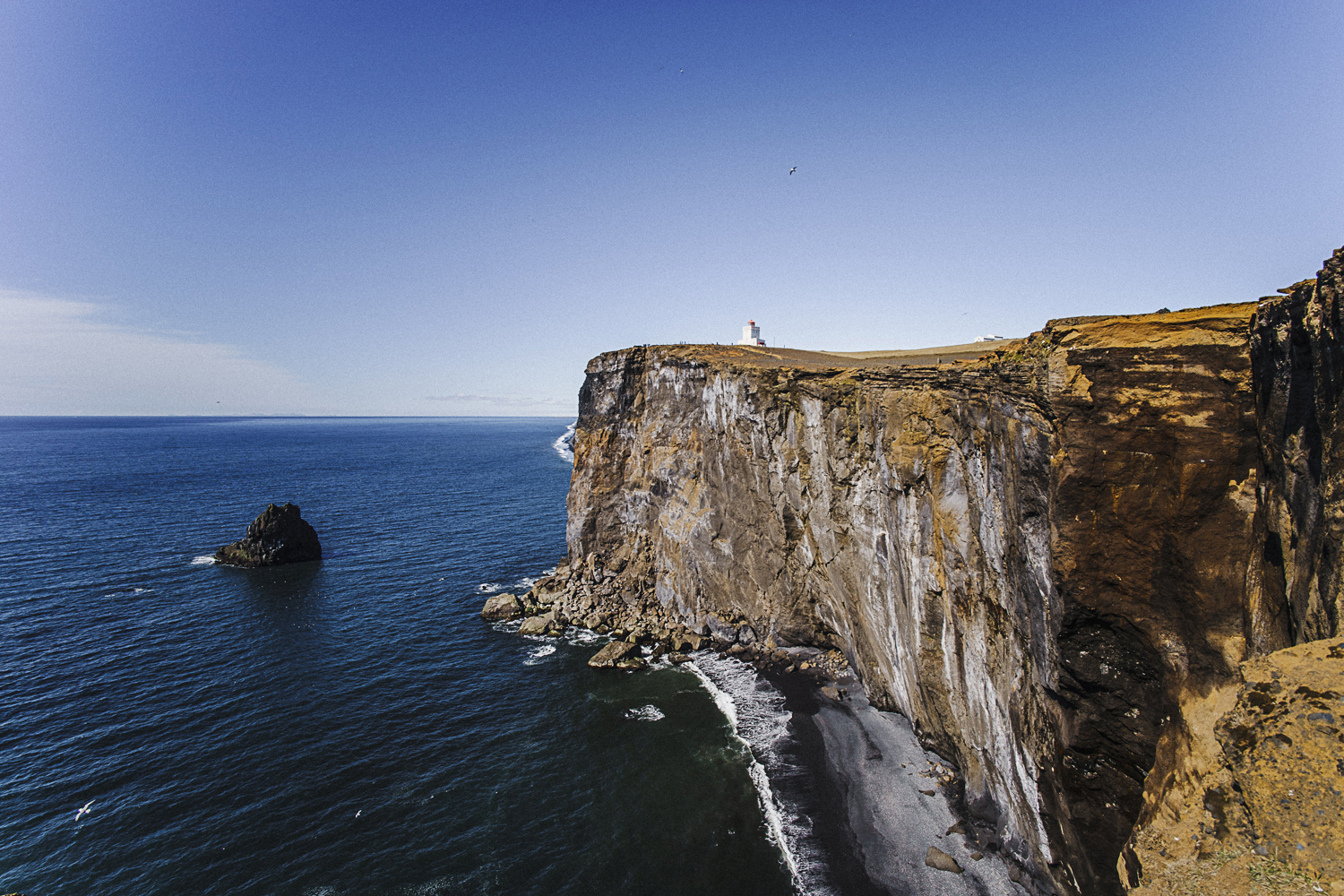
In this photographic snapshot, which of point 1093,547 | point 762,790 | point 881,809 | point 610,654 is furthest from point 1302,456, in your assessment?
point 610,654

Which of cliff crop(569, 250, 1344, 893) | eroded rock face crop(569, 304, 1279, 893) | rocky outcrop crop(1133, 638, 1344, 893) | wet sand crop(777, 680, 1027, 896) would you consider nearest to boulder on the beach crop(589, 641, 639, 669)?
eroded rock face crop(569, 304, 1279, 893)

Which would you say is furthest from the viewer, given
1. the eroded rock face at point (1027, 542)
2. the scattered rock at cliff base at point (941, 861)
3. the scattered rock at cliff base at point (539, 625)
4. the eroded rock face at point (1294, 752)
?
the scattered rock at cliff base at point (539, 625)

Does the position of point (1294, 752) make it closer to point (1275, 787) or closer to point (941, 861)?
point (1275, 787)

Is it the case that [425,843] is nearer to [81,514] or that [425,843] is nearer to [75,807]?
[75,807]

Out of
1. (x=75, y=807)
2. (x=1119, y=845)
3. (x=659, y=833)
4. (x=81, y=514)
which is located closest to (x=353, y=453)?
(x=81, y=514)

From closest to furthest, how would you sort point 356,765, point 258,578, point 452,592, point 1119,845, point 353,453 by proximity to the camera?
1. point 1119,845
2. point 356,765
3. point 452,592
4. point 258,578
5. point 353,453

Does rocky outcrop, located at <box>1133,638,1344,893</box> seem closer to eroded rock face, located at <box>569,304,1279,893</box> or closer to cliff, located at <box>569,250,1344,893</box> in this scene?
cliff, located at <box>569,250,1344,893</box>

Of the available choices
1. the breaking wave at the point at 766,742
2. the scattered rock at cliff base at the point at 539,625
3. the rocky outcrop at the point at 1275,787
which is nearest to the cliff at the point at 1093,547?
the rocky outcrop at the point at 1275,787

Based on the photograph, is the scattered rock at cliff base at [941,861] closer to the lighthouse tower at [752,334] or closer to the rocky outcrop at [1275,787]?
the rocky outcrop at [1275,787]
